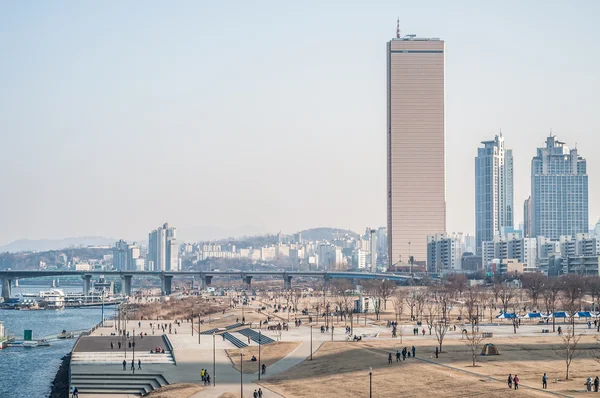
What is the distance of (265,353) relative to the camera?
65.1 m

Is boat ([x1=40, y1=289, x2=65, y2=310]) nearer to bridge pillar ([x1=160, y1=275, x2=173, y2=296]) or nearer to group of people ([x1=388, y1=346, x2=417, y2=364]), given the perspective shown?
bridge pillar ([x1=160, y1=275, x2=173, y2=296])

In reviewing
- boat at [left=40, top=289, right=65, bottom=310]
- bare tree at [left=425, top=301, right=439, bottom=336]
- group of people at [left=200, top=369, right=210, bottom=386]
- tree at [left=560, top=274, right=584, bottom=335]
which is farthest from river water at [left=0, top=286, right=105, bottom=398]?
tree at [left=560, top=274, right=584, bottom=335]

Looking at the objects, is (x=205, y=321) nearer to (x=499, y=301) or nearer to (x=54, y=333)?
(x=54, y=333)

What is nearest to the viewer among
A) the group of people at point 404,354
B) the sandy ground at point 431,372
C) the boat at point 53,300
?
the sandy ground at point 431,372

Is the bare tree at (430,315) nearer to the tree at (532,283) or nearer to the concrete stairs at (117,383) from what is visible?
the tree at (532,283)

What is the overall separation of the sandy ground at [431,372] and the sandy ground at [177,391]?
372cm

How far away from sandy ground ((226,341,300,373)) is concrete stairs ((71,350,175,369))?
164 inches

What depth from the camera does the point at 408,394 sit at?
46406mm

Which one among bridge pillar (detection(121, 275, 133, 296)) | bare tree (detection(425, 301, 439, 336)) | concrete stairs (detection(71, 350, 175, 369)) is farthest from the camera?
bridge pillar (detection(121, 275, 133, 296))

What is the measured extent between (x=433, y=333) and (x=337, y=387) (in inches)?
1037

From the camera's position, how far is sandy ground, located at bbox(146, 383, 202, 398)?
49.8 meters

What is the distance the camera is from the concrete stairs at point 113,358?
63875 millimetres

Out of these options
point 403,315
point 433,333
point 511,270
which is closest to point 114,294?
point 511,270

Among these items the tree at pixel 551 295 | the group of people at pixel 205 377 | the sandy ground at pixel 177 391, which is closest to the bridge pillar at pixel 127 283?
the tree at pixel 551 295
